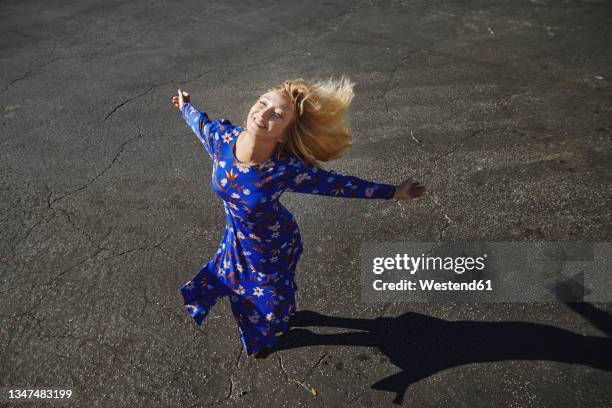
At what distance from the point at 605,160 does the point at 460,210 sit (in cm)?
173

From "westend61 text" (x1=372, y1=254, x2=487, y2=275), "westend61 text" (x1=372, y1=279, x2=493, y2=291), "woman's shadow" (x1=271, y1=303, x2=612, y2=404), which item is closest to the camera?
"woman's shadow" (x1=271, y1=303, x2=612, y2=404)

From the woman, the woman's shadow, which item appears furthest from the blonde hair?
the woman's shadow

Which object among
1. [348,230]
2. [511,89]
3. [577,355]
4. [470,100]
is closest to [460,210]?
[348,230]

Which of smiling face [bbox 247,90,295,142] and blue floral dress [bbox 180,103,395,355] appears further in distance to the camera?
blue floral dress [bbox 180,103,395,355]

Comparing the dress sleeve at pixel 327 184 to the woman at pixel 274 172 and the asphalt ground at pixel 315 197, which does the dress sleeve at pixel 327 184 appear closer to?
the woman at pixel 274 172

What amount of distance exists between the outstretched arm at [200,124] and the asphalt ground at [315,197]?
139cm

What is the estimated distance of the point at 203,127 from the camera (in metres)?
3.00

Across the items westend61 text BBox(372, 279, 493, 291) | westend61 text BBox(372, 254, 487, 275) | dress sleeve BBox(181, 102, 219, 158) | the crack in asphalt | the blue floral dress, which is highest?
dress sleeve BBox(181, 102, 219, 158)

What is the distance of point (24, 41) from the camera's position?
25.3 feet

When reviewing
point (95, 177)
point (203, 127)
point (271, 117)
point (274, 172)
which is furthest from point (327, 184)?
point (95, 177)

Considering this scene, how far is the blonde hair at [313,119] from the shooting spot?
2594 mm

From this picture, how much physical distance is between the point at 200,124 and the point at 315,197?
6.38 ft

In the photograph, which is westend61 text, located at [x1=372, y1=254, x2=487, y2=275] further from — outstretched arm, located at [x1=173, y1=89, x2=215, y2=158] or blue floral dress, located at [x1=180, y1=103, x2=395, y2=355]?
outstretched arm, located at [x1=173, y1=89, x2=215, y2=158]

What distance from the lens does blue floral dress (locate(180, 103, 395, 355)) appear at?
2623 mm
